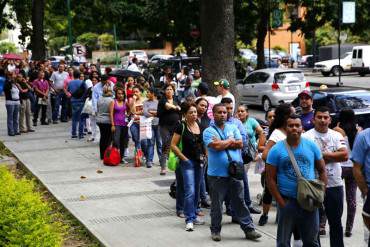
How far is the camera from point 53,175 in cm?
1273

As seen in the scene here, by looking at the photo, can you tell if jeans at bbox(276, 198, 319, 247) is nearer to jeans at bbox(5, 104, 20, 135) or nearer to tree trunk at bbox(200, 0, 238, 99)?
tree trunk at bbox(200, 0, 238, 99)

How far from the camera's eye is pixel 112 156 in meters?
13.5

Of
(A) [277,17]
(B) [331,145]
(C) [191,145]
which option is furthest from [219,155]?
(A) [277,17]

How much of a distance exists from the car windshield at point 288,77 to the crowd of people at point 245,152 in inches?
366

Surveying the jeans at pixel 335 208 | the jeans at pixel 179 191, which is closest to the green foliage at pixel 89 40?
the jeans at pixel 179 191

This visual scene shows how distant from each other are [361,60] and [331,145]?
38.2 m

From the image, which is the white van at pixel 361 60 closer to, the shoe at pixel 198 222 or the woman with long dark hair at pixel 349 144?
the shoe at pixel 198 222

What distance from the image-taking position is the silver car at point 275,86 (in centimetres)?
2323

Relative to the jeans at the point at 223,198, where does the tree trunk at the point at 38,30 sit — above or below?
above

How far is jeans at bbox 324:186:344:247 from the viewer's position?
6891 mm

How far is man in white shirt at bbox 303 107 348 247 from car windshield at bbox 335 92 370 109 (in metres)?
8.12

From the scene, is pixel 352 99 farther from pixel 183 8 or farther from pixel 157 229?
pixel 183 8

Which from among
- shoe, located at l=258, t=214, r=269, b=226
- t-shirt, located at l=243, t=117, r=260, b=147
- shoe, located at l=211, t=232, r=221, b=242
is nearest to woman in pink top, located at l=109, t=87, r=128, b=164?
t-shirt, located at l=243, t=117, r=260, b=147

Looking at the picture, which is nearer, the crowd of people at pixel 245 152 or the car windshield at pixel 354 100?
the crowd of people at pixel 245 152
